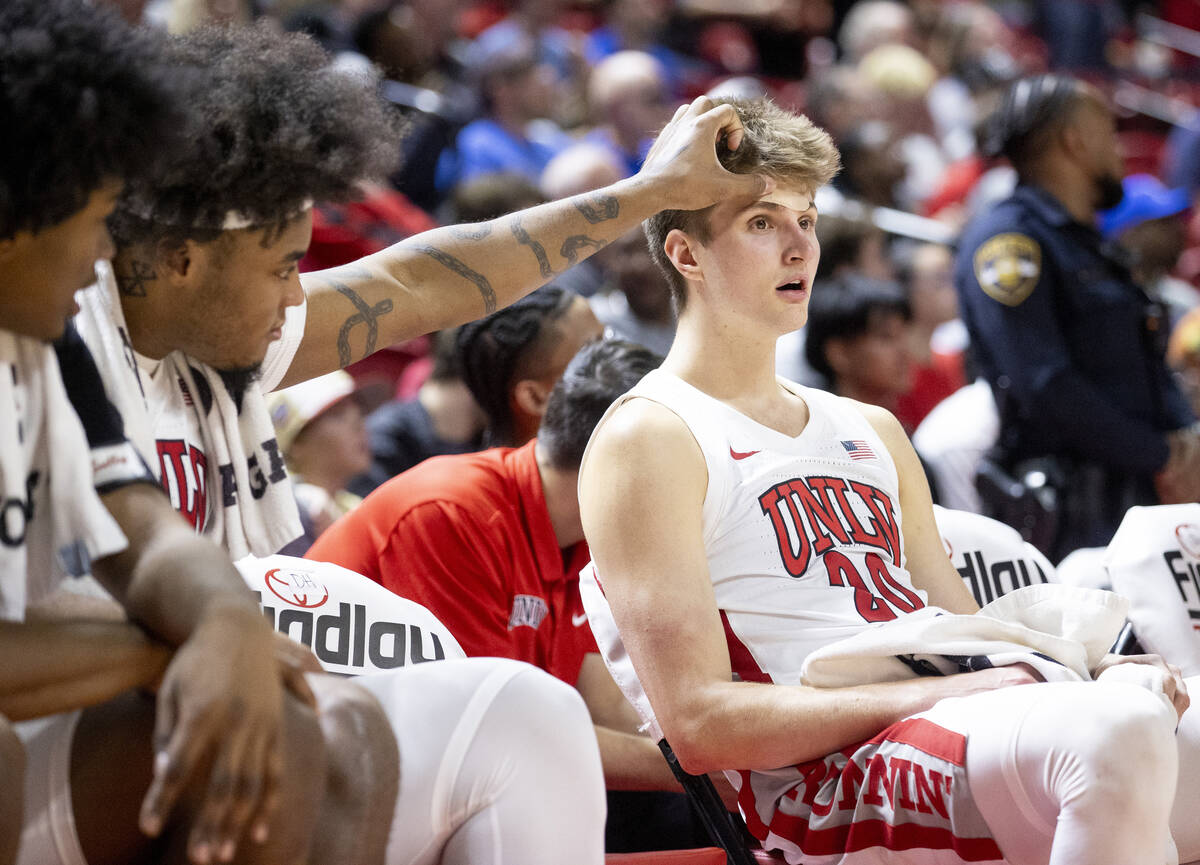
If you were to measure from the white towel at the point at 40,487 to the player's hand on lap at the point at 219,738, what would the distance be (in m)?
0.17

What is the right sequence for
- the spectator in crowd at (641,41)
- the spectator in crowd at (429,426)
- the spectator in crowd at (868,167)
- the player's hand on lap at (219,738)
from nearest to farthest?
the player's hand on lap at (219,738) → the spectator in crowd at (429,426) → the spectator in crowd at (868,167) → the spectator in crowd at (641,41)

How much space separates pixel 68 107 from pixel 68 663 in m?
0.51

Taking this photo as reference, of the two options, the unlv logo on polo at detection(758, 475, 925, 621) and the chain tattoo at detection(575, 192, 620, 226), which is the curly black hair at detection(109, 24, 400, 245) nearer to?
the chain tattoo at detection(575, 192, 620, 226)

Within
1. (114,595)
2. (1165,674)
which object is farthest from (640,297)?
(114,595)

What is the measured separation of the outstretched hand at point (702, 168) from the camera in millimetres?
2282

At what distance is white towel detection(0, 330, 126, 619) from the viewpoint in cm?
131

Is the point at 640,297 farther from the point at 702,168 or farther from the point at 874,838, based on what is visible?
the point at 874,838

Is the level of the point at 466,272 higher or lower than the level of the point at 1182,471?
higher

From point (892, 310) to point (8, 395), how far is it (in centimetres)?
368

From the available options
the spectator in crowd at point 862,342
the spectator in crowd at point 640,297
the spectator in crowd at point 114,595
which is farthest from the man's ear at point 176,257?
the spectator in crowd at point 862,342

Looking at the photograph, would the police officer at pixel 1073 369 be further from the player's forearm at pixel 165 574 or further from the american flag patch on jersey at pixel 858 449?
the player's forearm at pixel 165 574

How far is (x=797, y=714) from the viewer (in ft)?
6.39

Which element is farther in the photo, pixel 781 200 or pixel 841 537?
pixel 781 200

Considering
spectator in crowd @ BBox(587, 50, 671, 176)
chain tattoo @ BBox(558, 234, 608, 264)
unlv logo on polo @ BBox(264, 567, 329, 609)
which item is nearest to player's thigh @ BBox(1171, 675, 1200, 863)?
chain tattoo @ BBox(558, 234, 608, 264)
